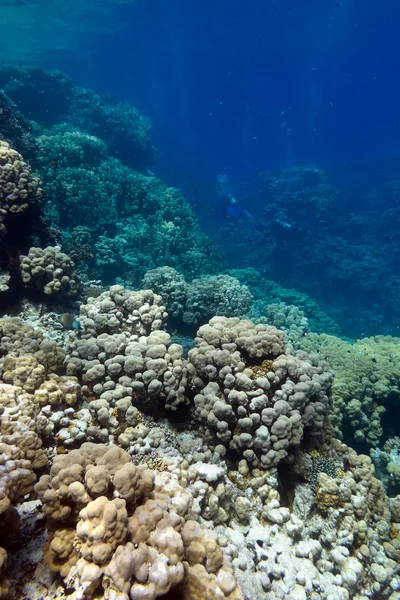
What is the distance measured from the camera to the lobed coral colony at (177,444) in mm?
2271

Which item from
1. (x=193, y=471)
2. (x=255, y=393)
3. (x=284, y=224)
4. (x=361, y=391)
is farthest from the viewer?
(x=284, y=224)

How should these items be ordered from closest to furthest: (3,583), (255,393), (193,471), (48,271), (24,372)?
(3,583)
(193,471)
(24,372)
(255,393)
(48,271)

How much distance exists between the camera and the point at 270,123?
11288 cm


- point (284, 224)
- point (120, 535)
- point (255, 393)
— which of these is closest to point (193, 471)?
point (255, 393)

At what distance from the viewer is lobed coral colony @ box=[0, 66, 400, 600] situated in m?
2.27

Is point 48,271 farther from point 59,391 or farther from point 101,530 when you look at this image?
point 101,530

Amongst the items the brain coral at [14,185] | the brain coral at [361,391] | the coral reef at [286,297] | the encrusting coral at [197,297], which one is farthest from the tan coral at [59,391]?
the coral reef at [286,297]

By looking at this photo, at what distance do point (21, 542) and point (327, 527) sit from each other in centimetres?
354

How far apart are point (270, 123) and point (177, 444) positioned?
421 ft

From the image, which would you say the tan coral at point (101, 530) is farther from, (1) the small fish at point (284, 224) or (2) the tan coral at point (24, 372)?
(1) the small fish at point (284, 224)

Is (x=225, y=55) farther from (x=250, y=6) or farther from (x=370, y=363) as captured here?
(x=370, y=363)

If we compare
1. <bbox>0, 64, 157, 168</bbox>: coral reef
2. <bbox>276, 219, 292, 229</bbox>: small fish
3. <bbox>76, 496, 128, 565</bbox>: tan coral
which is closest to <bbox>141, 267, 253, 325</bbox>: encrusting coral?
<bbox>76, 496, 128, 565</bbox>: tan coral

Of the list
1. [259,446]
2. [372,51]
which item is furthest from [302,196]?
[372,51]

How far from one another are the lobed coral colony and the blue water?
1011cm
